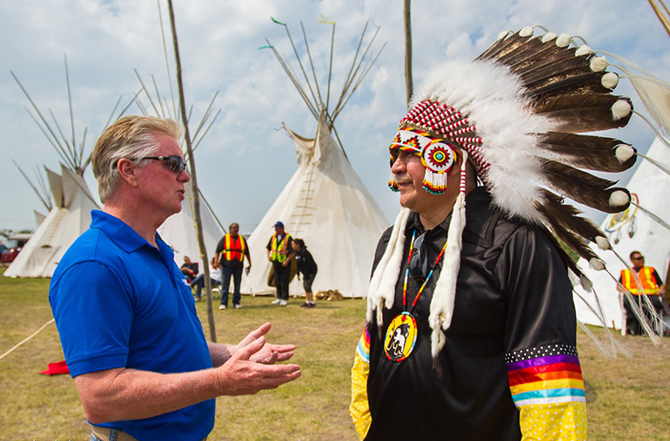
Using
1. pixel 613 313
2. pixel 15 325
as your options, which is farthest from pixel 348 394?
pixel 15 325

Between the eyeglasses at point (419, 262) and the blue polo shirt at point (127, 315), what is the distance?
829 millimetres

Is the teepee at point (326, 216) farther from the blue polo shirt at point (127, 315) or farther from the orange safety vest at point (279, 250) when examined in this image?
the blue polo shirt at point (127, 315)

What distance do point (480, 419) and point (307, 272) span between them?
8.89 metres

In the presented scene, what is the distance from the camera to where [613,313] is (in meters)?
7.93

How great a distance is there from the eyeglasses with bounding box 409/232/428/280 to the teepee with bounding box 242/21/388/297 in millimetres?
9534

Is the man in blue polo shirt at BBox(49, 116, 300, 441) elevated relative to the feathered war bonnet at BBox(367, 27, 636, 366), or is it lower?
lower

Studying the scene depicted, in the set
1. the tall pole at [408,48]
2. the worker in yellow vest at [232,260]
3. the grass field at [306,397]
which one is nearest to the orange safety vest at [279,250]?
the worker in yellow vest at [232,260]

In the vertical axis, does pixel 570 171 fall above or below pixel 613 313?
above

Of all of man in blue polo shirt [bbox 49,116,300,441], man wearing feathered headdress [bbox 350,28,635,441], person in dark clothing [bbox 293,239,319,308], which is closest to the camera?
man in blue polo shirt [bbox 49,116,300,441]

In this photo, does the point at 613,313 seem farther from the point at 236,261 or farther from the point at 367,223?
the point at 236,261

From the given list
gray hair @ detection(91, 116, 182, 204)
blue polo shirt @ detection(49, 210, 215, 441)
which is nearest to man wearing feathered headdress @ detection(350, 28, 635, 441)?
blue polo shirt @ detection(49, 210, 215, 441)

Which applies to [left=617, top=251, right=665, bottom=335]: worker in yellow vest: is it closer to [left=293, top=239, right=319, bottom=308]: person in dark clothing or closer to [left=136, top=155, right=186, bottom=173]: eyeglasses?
[left=293, top=239, right=319, bottom=308]: person in dark clothing

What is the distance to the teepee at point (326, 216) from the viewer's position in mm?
11680

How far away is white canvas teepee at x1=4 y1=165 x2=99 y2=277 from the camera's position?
57.7 feet
